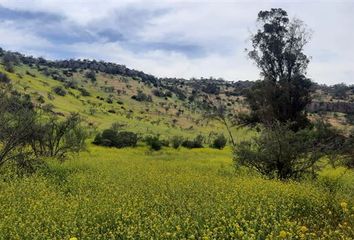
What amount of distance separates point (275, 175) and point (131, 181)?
687cm

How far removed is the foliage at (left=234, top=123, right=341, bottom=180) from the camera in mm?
21938

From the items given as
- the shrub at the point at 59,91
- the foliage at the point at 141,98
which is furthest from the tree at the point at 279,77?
the foliage at the point at 141,98

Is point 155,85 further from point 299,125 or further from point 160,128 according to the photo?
point 299,125

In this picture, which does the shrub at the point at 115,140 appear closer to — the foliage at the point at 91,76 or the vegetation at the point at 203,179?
the vegetation at the point at 203,179

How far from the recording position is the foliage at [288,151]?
72.0 feet

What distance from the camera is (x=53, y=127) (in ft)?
98.3

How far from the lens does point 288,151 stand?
22.1 m

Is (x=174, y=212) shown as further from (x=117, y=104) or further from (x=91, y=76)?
(x=91, y=76)

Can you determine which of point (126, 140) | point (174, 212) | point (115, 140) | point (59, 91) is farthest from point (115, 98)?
point (174, 212)

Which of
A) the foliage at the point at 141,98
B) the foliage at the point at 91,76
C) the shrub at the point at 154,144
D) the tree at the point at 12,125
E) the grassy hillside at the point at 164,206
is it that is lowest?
the shrub at the point at 154,144

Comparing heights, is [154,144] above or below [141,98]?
below

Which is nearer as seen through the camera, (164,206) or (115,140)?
(164,206)

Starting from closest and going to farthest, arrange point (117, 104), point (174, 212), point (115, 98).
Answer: point (174, 212), point (117, 104), point (115, 98)

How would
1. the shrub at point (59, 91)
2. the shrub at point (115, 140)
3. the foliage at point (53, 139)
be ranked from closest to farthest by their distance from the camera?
the foliage at point (53, 139)
the shrub at point (115, 140)
the shrub at point (59, 91)
